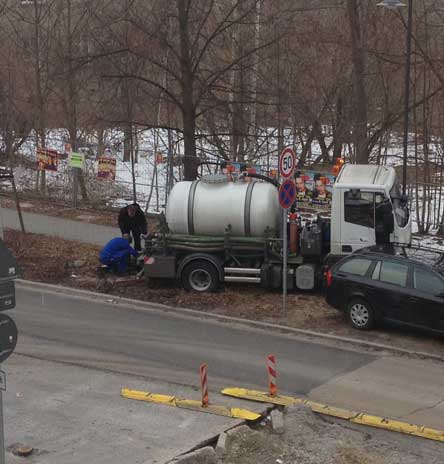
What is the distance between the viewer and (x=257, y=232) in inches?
640

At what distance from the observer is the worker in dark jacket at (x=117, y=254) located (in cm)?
1725

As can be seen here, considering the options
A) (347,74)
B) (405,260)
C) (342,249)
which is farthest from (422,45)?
(405,260)

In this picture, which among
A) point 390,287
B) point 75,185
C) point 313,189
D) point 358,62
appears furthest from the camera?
point 75,185

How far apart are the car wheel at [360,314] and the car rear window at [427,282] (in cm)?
98

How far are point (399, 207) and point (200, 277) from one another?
4.32 m

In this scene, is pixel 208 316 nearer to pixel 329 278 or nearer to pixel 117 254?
pixel 329 278

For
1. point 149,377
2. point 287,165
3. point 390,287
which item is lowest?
point 149,377

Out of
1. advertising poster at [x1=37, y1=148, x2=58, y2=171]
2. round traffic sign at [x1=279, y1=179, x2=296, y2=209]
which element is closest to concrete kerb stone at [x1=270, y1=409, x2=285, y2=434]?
round traffic sign at [x1=279, y1=179, x2=296, y2=209]

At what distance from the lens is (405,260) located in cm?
1365

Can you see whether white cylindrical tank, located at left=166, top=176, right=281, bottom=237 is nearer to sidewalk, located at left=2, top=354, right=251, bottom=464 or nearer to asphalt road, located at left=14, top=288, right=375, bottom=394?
asphalt road, located at left=14, top=288, right=375, bottom=394

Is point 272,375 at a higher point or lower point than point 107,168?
lower

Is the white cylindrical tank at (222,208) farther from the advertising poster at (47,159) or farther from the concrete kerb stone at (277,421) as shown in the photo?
the advertising poster at (47,159)

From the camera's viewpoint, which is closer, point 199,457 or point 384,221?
point 199,457

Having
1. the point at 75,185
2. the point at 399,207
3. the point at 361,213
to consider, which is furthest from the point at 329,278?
the point at 75,185
